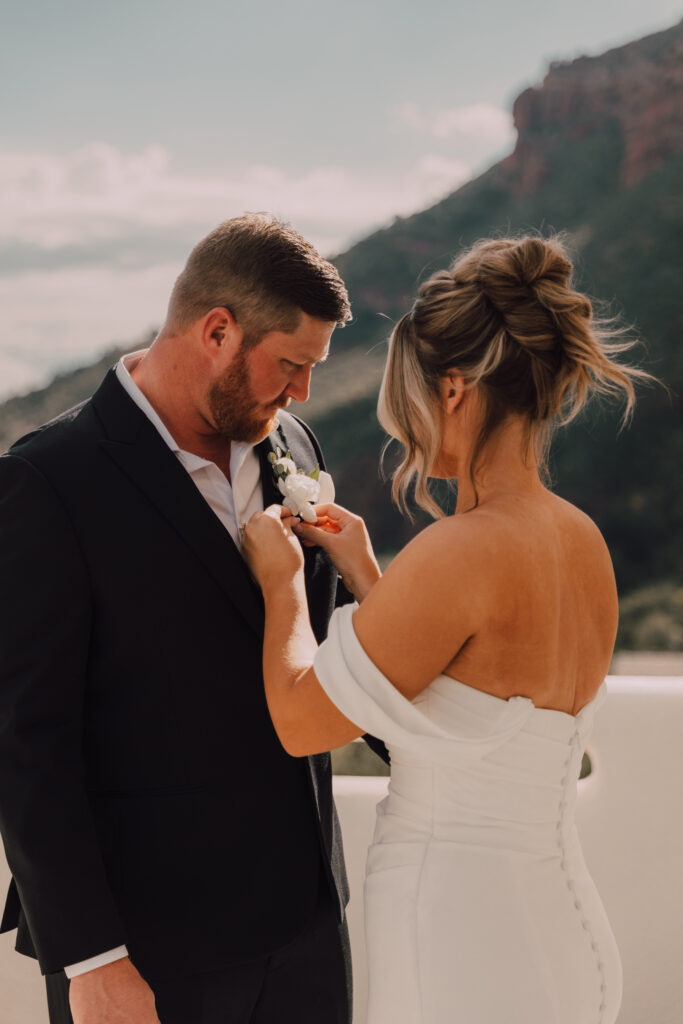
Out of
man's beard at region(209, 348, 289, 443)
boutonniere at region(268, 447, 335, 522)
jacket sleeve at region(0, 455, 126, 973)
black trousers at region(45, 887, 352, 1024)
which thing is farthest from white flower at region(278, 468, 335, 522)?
black trousers at region(45, 887, 352, 1024)

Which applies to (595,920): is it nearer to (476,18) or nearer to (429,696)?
(429,696)

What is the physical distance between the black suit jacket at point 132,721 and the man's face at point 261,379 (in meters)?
0.20

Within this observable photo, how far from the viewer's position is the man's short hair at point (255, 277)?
1.90 meters

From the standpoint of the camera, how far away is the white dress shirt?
1892 mm

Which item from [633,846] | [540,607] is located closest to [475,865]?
[540,607]

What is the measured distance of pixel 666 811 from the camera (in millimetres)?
2877

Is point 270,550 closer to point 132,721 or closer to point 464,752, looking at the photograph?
point 132,721

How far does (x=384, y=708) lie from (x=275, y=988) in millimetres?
748

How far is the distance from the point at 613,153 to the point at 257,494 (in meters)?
33.6

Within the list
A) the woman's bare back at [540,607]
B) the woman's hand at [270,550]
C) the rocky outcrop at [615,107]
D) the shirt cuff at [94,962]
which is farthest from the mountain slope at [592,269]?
the shirt cuff at [94,962]

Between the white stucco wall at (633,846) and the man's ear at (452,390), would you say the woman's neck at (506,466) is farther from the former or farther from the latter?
the white stucco wall at (633,846)

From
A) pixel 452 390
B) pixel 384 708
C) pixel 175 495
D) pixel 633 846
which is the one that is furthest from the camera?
pixel 633 846

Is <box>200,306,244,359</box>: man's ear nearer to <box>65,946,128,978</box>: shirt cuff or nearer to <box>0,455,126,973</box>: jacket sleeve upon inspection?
<box>0,455,126,973</box>: jacket sleeve

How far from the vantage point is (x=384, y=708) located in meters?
1.56
